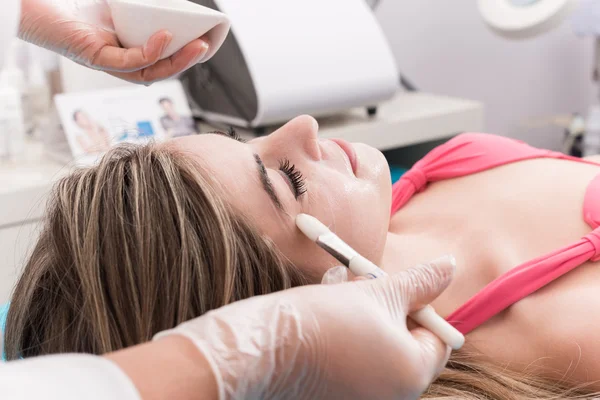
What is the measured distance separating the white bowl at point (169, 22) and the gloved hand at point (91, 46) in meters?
0.02

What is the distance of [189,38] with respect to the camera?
984mm

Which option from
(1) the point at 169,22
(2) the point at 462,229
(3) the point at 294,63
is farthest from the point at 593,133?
(1) the point at 169,22

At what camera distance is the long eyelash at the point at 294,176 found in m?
0.95

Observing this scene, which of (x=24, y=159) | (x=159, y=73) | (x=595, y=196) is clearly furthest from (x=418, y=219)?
(x=24, y=159)

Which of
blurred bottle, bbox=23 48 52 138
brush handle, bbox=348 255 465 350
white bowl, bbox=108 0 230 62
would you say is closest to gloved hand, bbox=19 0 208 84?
white bowl, bbox=108 0 230 62

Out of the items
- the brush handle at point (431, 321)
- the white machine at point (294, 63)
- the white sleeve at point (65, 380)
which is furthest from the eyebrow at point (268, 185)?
the white machine at point (294, 63)

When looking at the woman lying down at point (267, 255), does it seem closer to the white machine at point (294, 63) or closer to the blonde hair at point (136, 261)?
the blonde hair at point (136, 261)

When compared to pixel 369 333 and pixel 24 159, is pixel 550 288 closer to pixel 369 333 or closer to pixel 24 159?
pixel 369 333

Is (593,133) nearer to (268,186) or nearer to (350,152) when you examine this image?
(350,152)

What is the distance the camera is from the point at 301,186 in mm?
956

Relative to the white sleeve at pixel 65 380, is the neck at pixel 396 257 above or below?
below

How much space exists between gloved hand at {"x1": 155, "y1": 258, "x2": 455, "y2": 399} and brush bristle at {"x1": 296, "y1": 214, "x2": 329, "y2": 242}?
0.19 m

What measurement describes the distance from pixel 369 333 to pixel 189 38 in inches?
20.5

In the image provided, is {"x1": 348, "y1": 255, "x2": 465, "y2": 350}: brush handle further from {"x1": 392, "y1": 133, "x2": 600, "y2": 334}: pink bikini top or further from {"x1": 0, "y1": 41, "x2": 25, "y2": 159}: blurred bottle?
{"x1": 0, "y1": 41, "x2": 25, "y2": 159}: blurred bottle
